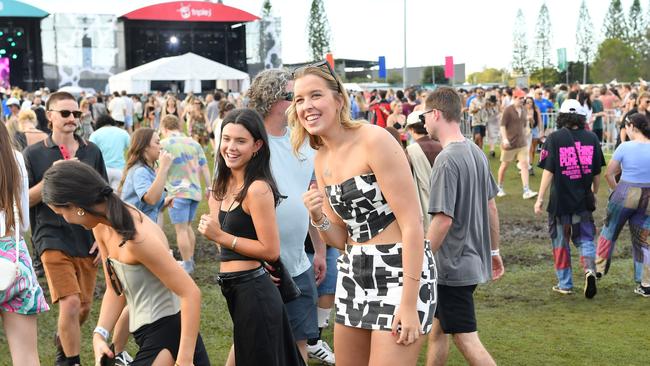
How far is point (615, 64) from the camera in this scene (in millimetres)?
83375

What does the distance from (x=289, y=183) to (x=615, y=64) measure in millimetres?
84519

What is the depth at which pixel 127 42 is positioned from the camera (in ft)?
206

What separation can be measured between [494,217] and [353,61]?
7828 centimetres

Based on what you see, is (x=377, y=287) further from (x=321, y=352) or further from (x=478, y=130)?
(x=478, y=130)

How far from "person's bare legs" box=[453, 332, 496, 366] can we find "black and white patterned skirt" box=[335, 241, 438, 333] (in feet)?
4.12

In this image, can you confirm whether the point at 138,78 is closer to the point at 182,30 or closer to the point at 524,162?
the point at 524,162

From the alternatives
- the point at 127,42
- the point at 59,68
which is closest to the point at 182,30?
the point at 127,42

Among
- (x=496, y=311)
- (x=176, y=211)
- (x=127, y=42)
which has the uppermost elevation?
(x=127, y=42)

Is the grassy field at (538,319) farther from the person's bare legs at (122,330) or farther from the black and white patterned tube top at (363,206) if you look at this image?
the black and white patterned tube top at (363,206)

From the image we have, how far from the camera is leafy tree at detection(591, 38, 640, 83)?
83.5 metres

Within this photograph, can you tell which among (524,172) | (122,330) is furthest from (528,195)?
(122,330)

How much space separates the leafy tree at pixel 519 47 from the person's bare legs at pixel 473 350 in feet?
308

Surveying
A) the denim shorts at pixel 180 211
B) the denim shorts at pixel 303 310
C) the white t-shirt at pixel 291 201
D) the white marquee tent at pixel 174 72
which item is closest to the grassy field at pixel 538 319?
the denim shorts at pixel 180 211

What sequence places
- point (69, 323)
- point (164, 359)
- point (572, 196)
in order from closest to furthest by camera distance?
1. point (164, 359)
2. point (69, 323)
3. point (572, 196)
